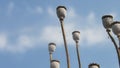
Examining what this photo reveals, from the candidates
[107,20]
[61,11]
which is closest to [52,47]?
[61,11]

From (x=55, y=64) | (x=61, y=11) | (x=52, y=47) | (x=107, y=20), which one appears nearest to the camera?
(x=107, y=20)

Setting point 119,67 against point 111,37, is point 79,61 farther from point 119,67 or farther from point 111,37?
A: point 119,67

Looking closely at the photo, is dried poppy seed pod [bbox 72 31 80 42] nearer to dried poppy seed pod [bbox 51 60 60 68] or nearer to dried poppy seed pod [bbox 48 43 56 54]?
dried poppy seed pod [bbox 48 43 56 54]

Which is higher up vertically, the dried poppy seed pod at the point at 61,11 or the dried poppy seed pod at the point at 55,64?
the dried poppy seed pod at the point at 61,11

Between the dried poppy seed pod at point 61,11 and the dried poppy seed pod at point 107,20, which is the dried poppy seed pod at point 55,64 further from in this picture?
the dried poppy seed pod at point 107,20

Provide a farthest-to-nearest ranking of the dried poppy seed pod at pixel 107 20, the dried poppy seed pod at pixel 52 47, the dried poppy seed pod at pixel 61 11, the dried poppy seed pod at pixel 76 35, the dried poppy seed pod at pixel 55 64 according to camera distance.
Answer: the dried poppy seed pod at pixel 52 47 < the dried poppy seed pod at pixel 76 35 < the dried poppy seed pod at pixel 55 64 < the dried poppy seed pod at pixel 61 11 < the dried poppy seed pod at pixel 107 20

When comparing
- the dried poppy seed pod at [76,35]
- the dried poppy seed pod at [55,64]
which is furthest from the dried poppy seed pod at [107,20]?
the dried poppy seed pod at [76,35]

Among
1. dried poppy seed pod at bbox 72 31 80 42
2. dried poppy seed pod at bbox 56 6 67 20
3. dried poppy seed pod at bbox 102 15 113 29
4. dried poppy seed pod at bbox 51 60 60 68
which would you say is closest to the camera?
dried poppy seed pod at bbox 102 15 113 29

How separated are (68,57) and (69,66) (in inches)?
12.8

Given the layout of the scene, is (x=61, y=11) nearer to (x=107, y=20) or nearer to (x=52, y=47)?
(x=107, y=20)

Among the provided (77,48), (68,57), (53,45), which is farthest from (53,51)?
(68,57)

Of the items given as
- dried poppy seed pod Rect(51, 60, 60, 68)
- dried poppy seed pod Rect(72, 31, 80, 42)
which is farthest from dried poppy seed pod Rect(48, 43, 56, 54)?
dried poppy seed pod Rect(51, 60, 60, 68)

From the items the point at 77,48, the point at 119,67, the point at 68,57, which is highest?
the point at 77,48

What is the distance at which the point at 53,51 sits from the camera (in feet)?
53.6
